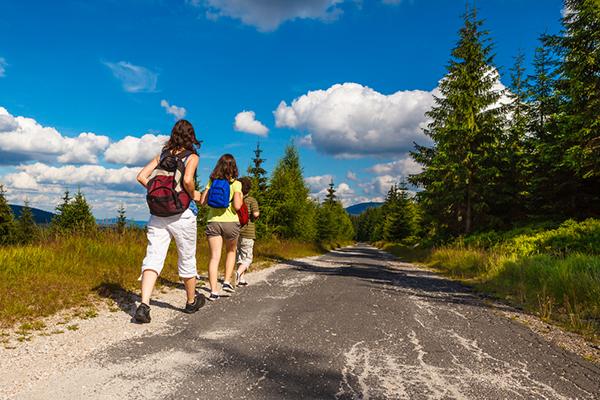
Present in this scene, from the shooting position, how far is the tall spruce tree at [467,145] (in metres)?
17.5

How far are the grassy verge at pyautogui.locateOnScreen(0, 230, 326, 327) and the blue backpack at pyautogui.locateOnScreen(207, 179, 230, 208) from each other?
193cm

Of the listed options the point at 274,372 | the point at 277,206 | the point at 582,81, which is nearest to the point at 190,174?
the point at 274,372

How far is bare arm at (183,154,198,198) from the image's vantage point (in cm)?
434

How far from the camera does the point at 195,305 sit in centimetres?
471

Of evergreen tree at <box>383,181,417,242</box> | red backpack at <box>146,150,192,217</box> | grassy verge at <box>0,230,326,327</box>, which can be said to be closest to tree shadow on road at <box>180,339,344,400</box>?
red backpack at <box>146,150,192,217</box>

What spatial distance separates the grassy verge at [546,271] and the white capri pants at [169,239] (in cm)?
495

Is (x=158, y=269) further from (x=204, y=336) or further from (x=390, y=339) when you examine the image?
(x=390, y=339)

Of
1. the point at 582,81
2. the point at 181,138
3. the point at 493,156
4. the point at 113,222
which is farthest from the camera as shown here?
the point at 493,156

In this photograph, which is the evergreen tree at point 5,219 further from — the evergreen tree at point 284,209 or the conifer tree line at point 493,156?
the conifer tree line at point 493,156

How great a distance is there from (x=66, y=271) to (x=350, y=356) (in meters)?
4.94

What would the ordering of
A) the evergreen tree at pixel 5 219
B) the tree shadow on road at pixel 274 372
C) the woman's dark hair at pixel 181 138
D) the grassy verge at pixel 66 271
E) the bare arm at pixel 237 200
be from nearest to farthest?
the tree shadow on road at pixel 274 372, the grassy verge at pixel 66 271, the woman's dark hair at pixel 181 138, the bare arm at pixel 237 200, the evergreen tree at pixel 5 219

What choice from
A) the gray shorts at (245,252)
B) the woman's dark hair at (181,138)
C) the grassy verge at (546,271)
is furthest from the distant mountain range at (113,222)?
the grassy verge at (546,271)

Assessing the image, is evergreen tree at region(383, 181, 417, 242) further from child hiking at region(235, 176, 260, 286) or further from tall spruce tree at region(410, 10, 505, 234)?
child hiking at region(235, 176, 260, 286)

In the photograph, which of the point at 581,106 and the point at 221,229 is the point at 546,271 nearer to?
the point at 221,229
